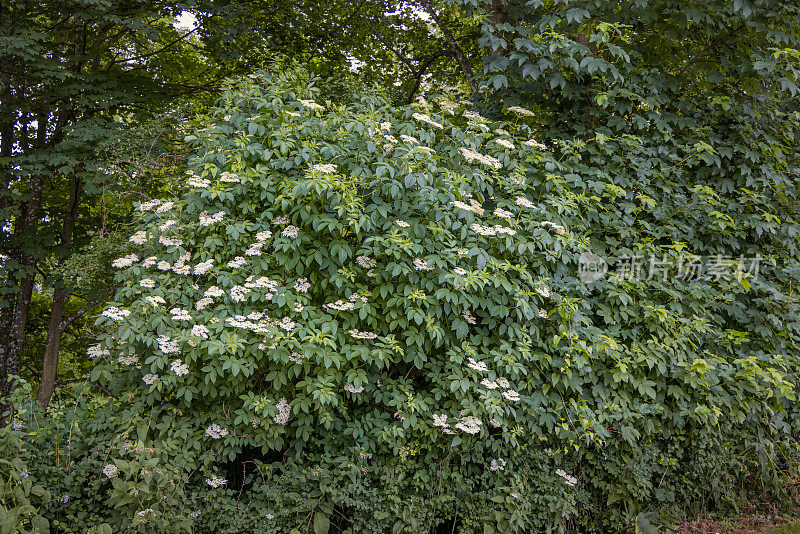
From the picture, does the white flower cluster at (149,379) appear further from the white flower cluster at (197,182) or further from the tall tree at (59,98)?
the tall tree at (59,98)

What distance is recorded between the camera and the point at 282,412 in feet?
10.2

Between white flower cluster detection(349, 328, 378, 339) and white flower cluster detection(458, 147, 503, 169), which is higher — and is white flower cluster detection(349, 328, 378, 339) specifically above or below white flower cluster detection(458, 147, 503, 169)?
below

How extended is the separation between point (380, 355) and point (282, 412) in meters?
0.71

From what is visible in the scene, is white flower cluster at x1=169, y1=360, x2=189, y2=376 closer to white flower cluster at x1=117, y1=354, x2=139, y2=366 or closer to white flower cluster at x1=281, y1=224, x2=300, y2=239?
white flower cluster at x1=117, y1=354, x2=139, y2=366

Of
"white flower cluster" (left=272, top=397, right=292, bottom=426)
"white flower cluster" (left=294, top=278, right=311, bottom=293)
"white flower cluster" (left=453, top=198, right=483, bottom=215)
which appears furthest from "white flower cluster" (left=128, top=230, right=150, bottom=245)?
"white flower cluster" (left=453, top=198, right=483, bottom=215)

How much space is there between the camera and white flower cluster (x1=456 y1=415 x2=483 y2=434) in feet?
10.0

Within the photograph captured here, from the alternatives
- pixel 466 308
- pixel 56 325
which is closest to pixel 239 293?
pixel 466 308

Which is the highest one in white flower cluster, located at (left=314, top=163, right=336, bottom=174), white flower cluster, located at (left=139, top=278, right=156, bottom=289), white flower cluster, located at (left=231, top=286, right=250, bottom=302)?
white flower cluster, located at (left=314, top=163, right=336, bottom=174)

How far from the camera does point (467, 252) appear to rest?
3.25 m

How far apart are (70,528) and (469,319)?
257 cm

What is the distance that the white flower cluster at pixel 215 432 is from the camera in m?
3.04

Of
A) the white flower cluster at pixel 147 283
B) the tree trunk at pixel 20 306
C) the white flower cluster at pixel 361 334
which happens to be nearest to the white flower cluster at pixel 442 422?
the white flower cluster at pixel 361 334

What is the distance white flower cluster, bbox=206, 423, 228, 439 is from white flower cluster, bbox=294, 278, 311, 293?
3.14ft

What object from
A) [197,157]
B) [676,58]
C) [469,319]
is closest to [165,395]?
[197,157]
